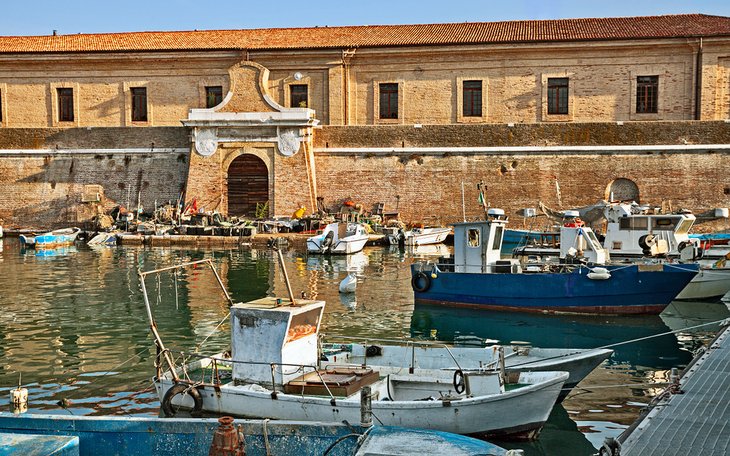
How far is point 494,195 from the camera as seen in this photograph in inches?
1458

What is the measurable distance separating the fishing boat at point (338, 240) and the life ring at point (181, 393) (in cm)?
2181

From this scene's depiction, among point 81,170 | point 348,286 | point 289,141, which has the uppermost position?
point 289,141

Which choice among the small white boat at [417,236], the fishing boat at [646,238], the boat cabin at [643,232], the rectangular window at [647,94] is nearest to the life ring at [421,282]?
the fishing boat at [646,238]

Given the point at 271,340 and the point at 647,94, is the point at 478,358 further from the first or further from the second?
the point at 647,94

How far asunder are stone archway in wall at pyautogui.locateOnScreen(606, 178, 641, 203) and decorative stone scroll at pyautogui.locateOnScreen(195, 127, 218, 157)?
17.5 m

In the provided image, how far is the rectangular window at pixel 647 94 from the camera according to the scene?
1490 inches

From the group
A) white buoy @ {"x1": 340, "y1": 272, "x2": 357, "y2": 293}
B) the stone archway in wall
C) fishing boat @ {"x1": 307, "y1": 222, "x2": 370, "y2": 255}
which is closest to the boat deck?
white buoy @ {"x1": 340, "y1": 272, "x2": 357, "y2": 293}

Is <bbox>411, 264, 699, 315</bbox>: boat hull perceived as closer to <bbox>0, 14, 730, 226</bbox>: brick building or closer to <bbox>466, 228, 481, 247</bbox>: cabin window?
<bbox>466, 228, 481, 247</bbox>: cabin window

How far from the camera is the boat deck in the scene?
8.35 meters

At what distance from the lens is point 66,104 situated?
4194 cm

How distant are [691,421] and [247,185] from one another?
30540 mm

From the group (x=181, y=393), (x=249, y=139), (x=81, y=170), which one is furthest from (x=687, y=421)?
(x=81, y=170)

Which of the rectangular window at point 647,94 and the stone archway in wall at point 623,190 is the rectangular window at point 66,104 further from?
the rectangular window at point 647,94

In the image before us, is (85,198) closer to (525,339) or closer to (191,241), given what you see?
(191,241)
